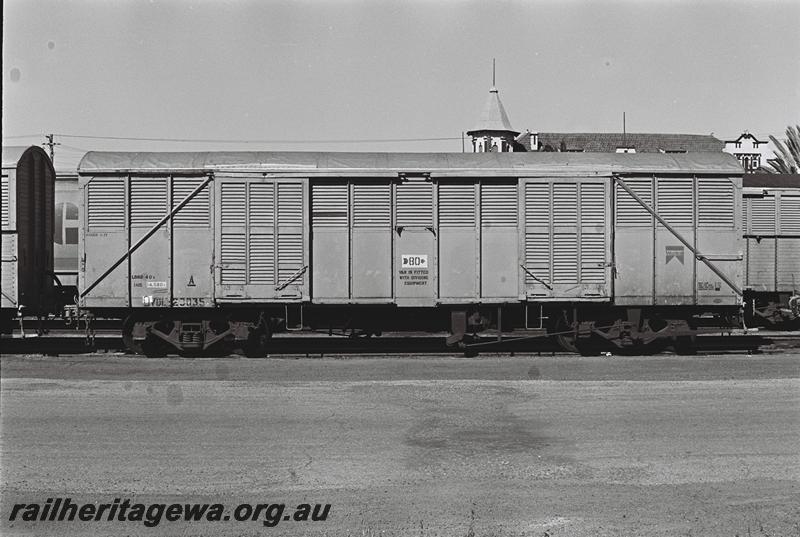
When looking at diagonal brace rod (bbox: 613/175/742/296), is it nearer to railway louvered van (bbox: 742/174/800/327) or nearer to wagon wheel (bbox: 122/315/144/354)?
railway louvered van (bbox: 742/174/800/327)

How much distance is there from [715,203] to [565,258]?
126 inches

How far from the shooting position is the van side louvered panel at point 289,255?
56.0ft

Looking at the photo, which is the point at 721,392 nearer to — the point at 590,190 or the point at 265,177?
the point at 590,190

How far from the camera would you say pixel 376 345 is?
18.9 meters

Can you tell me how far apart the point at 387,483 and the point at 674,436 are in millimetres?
3592

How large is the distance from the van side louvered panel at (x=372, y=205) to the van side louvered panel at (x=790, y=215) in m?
10.3

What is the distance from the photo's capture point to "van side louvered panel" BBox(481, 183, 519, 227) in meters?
17.2

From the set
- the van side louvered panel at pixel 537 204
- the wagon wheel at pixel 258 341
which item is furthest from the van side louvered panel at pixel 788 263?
the wagon wheel at pixel 258 341

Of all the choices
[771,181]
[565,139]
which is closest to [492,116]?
[565,139]

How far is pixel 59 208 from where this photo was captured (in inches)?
844

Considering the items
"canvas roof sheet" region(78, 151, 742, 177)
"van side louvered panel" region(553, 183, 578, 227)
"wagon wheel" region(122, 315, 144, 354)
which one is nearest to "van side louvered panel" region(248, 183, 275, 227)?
"canvas roof sheet" region(78, 151, 742, 177)

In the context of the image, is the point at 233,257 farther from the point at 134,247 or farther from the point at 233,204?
the point at 134,247

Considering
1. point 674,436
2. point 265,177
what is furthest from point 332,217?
point 674,436

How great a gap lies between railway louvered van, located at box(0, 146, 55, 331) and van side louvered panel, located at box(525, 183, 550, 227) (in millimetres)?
10087
